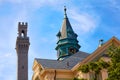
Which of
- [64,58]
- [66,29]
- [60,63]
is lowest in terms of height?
[60,63]

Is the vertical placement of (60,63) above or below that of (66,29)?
below

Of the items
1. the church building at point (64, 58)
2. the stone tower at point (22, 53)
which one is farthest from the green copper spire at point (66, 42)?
the stone tower at point (22, 53)

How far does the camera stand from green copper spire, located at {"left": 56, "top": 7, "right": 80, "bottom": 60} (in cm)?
7119

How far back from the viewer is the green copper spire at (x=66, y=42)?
2803 inches

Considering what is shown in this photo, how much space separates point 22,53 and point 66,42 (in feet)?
140

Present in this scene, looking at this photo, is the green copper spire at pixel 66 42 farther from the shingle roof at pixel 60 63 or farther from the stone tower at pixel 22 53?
the stone tower at pixel 22 53

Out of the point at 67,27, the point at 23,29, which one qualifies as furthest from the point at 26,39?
the point at 67,27

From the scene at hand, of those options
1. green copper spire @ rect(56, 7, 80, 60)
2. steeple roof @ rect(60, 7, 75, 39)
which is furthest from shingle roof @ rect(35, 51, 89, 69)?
steeple roof @ rect(60, 7, 75, 39)

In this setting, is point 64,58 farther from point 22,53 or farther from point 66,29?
point 22,53

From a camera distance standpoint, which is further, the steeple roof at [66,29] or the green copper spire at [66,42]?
the steeple roof at [66,29]

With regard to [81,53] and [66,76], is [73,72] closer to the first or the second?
[66,76]

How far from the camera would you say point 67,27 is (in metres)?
77.1

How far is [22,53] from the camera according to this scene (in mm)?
113562

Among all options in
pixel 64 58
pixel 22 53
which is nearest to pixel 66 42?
pixel 64 58
